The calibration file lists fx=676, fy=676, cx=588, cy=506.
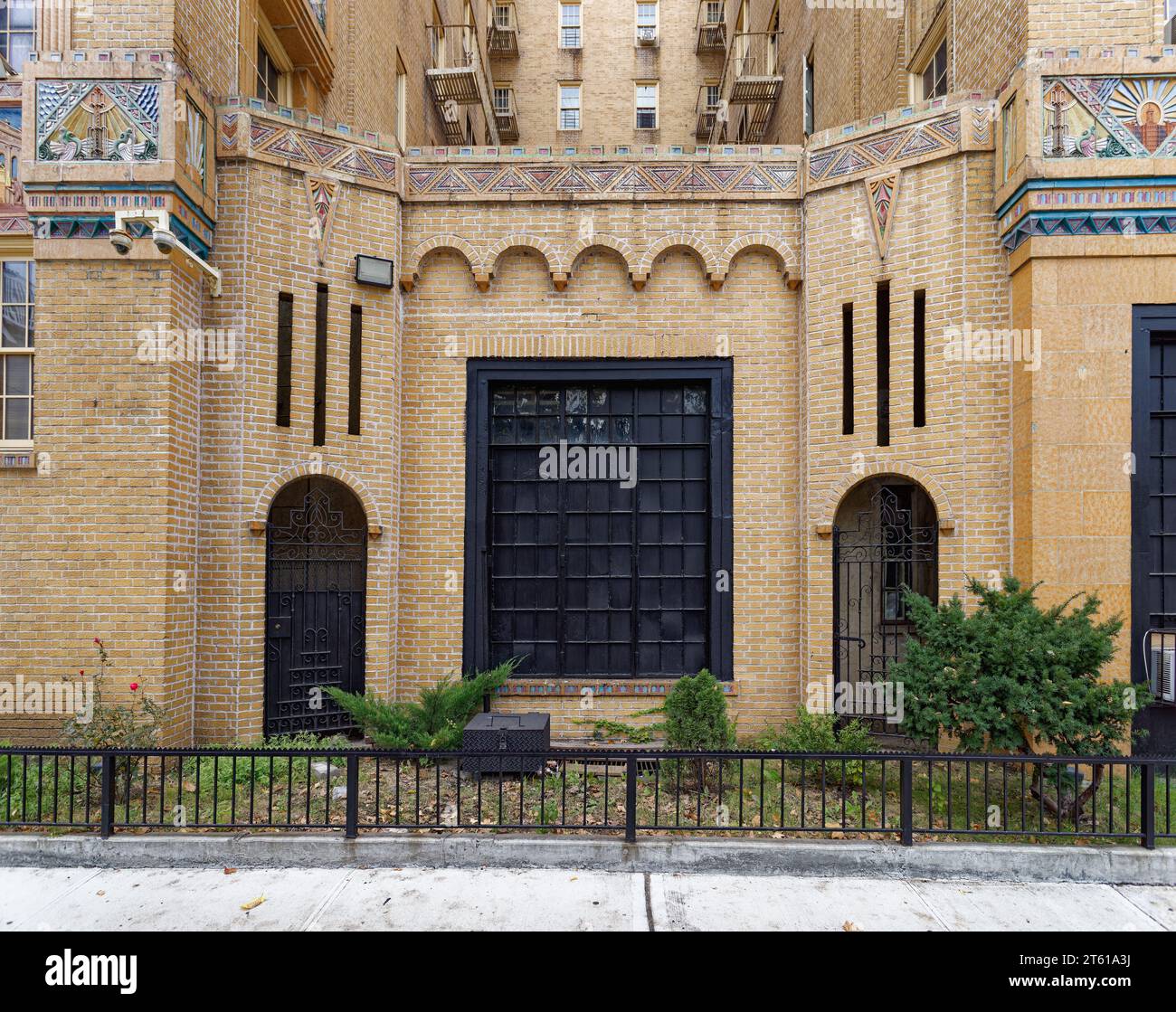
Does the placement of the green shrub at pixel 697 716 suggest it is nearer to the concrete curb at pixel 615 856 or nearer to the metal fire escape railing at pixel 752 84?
the concrete curb at pixel 615 856

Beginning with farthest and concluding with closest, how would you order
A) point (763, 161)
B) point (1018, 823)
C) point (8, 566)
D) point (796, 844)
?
point (763, 161)
point (8, 566)
point (1018, 823)
point (796, 844)

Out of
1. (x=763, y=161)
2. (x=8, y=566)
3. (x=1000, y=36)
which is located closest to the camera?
(x=8, y=566)

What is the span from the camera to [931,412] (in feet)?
26.9

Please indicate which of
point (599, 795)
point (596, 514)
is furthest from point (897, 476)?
point (599, 795)

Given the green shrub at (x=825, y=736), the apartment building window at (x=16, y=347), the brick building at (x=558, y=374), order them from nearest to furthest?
the green shrub at (x=825, y=736) < the brick building at (x=558, y=374) < the apartment building window at (x=16, y=347)

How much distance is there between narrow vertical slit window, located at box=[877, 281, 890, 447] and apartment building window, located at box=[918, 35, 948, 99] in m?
3.56

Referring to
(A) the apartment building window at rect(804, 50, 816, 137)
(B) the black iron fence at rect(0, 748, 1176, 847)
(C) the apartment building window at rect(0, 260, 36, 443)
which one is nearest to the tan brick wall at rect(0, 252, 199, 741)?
(C) the apartment building window at rect(0, 260, 36, 443)

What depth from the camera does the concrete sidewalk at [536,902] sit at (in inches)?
189

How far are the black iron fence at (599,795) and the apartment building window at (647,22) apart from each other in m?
25.3

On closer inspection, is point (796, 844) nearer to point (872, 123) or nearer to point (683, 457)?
point (683, 457)

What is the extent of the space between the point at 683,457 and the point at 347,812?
604cm

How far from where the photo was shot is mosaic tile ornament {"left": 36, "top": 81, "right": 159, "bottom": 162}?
7516mm

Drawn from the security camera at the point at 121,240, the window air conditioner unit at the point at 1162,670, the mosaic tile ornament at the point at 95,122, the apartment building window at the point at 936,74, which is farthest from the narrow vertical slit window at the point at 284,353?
the window air conditioner unit at the point at 1162,670

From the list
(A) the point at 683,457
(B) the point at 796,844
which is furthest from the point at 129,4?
(B) the point at 796,844
